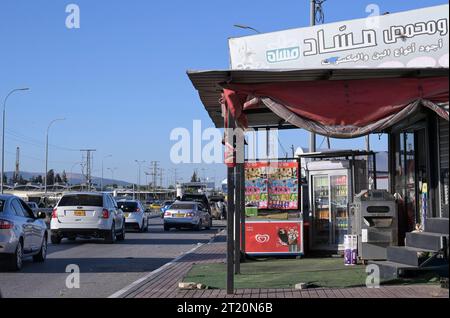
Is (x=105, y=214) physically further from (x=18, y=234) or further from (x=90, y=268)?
(x=18, y=234)

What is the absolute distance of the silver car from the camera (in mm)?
12773

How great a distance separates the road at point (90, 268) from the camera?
10.5m

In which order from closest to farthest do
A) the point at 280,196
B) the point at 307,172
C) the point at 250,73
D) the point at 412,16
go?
the point at 250,73 < the point at 412,16 < the point at 280,196 < the point at 307,172

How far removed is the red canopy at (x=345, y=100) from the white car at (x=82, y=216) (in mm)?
11566

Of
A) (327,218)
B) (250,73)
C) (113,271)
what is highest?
(250,73)

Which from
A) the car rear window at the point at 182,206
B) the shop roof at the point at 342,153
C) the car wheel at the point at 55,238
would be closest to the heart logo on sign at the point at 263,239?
the shop roof at the point at 342,153

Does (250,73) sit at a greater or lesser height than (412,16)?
lesser

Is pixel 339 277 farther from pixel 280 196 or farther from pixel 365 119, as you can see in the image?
pixel 280 196

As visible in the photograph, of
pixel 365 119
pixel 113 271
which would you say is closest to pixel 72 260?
pixel 113 271

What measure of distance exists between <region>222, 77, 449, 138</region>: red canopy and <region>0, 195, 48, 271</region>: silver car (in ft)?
19.1

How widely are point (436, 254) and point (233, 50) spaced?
254 inches

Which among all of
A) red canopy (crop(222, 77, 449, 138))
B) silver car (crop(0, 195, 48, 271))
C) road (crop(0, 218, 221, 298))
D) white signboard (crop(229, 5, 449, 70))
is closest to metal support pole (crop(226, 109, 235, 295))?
red canopy (crop(222, 77, 449, 138))

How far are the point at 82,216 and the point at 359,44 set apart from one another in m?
11.6

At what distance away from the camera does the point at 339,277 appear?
10.8 meters
